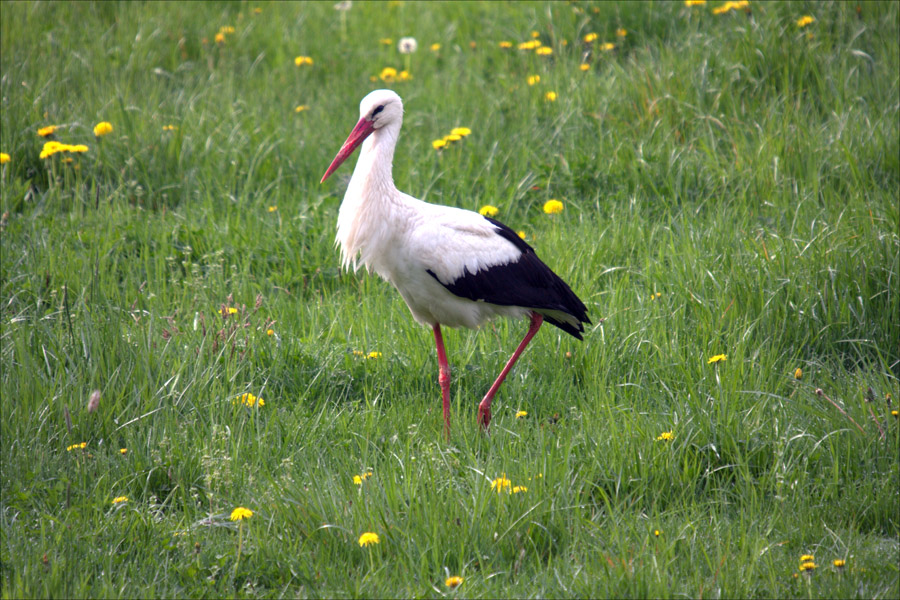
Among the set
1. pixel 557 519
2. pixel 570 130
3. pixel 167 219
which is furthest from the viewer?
pixel 570 130

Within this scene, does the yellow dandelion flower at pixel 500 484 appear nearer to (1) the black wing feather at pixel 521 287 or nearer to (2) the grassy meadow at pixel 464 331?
(2) the grassy meadow at pixel 464 331

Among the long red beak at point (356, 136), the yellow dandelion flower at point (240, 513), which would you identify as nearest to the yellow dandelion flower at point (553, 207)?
the long red beak at point (356, 136)

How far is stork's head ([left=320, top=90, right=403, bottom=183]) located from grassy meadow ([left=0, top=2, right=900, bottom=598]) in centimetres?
81

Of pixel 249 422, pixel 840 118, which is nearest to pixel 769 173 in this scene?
pixel 840 118

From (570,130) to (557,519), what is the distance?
137 inches

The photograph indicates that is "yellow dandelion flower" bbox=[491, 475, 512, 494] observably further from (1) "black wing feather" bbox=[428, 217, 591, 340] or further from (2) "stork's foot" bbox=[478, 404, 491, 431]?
(1) "black wing feather" bbox=[428, 217, 591, 340]

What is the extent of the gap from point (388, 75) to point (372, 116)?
9.54 feet

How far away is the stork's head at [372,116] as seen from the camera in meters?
3.67

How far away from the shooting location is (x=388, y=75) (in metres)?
6.46

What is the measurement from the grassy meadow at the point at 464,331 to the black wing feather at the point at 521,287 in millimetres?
255

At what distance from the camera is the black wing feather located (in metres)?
3.66

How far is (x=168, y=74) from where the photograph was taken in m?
6.54

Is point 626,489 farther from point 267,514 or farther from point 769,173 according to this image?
point 769,173

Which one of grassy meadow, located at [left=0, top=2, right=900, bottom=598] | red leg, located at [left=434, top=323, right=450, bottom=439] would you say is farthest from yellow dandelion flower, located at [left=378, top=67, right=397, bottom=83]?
red leg, located at [left=434, top=323, right=450, bottom=439]
